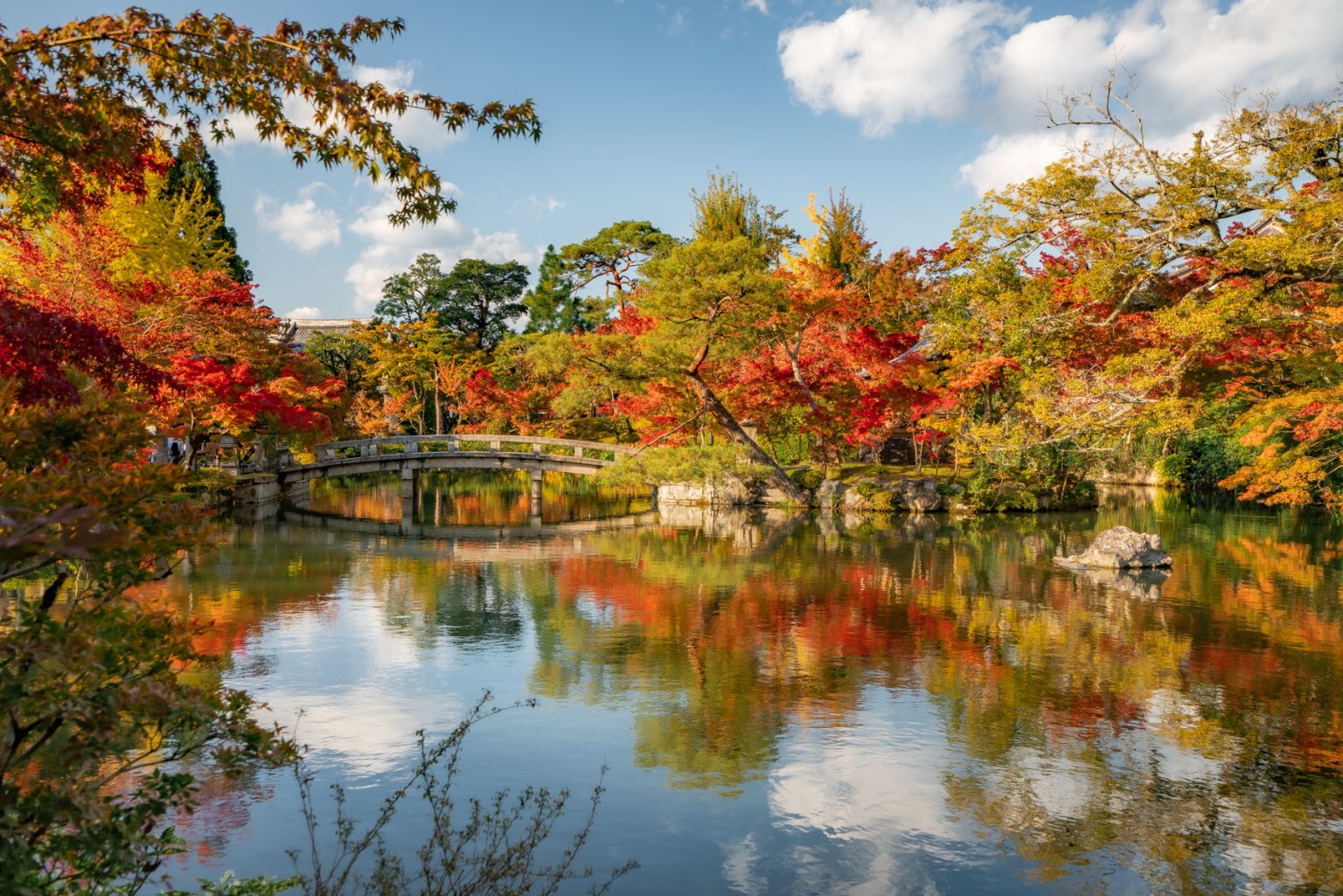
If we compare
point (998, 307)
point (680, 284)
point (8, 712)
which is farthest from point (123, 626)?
point (680, 284)

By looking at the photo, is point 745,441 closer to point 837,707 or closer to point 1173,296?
point 1173,296

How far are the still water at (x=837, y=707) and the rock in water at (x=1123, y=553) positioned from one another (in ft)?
2.78

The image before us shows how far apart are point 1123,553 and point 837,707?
9322 millimetres

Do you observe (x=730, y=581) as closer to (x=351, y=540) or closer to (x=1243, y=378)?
(x=351, y=540)

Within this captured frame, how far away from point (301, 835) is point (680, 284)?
1724 centimetres

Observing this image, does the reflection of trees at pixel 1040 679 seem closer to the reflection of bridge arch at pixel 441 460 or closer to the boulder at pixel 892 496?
the boulder at pixel 892 496

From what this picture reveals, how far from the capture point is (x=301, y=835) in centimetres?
562

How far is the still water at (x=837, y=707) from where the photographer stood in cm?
547

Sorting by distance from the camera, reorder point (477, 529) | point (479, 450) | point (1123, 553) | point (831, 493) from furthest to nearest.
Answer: point (479, 450)
point (831, 493)
point (477, 529)
point (1123, 553)

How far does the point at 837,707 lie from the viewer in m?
8.01

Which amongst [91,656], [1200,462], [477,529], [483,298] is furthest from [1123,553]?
[483,298]

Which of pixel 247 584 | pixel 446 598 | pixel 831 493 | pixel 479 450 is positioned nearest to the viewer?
pixel 446 598

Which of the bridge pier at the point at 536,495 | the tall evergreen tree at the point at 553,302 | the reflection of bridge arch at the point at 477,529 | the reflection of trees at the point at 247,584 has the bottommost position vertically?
the reflection of trees at the point at 247,584

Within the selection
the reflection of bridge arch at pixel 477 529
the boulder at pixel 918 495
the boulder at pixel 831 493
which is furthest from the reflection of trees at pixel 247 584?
the boulder at pixel 918 495
